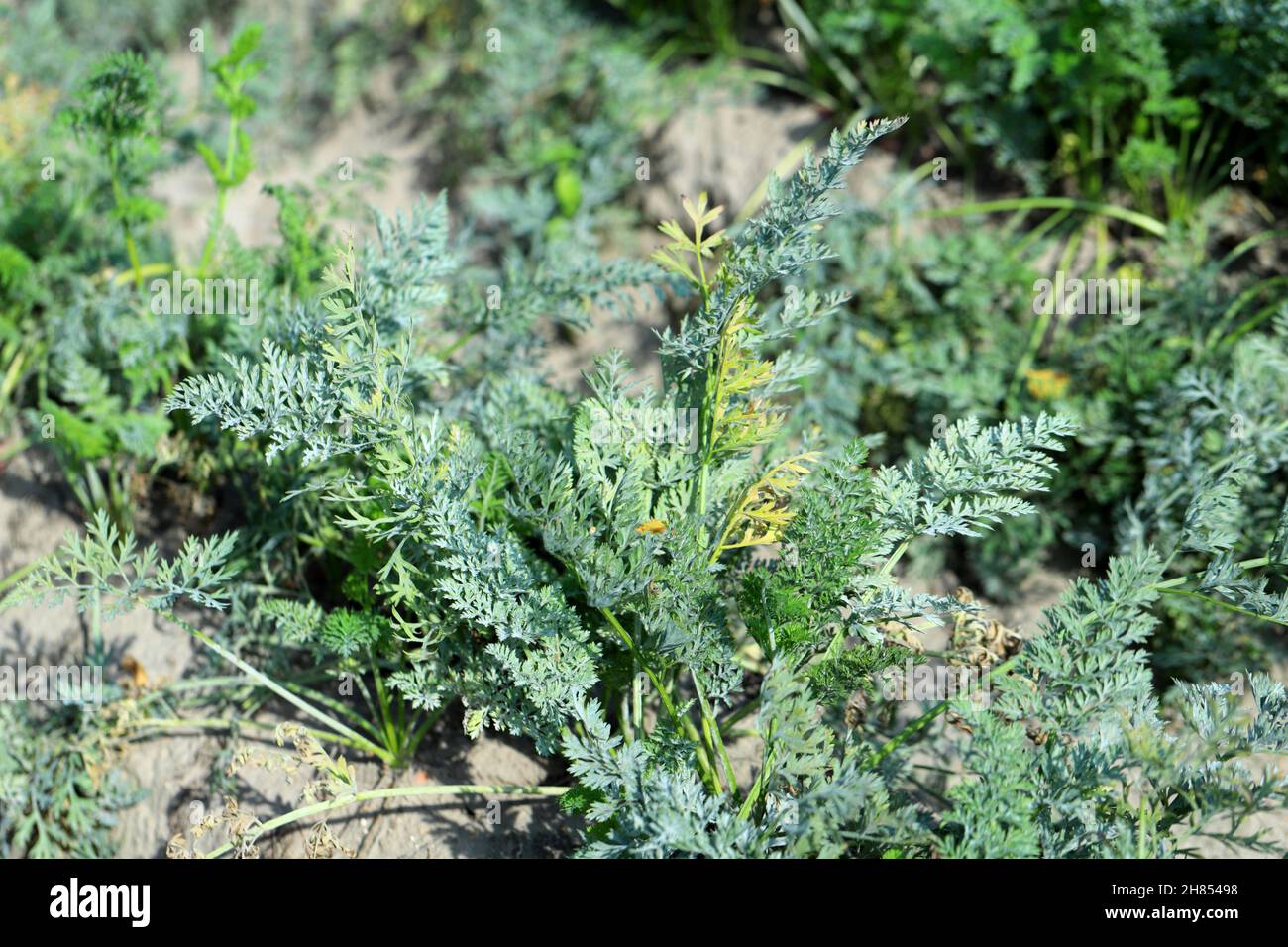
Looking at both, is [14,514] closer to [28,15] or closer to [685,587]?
[685,587]

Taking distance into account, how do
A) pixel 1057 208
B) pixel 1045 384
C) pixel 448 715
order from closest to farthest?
pixel 448 715 → pixel 1045 384 → pixel 1057 208

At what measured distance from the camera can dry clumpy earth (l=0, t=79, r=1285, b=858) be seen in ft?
9.53

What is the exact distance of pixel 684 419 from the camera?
2.86 meters

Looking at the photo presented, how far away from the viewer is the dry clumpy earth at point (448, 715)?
9.53 ft

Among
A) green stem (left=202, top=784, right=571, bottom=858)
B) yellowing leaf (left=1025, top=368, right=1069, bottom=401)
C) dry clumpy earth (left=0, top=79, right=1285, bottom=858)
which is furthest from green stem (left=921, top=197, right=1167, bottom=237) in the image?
green stem (left=202, top=784, right=571, bottom=858)

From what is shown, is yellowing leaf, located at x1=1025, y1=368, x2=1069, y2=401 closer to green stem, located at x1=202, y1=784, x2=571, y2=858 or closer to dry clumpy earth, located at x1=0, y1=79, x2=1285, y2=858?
dry clumpy earth, located at x1=0, y1=79, x2=1285, y2=858

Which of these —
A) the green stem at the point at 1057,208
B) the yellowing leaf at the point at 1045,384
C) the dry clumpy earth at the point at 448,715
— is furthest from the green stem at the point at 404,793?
the green stem at the point at 1057,208

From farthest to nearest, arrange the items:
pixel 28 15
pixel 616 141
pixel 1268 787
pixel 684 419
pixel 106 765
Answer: pixel 28 15 → pixel 616 141 → pixel 106 765 → pixel 684 419 → pixel 1268 787

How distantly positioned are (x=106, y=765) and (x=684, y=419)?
185 cm

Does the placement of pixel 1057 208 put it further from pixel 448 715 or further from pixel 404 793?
pixel 404 793

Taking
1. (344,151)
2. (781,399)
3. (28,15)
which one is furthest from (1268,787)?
(28,15)

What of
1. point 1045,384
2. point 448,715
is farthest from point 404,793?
point 1045,384

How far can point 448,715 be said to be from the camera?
3166mm

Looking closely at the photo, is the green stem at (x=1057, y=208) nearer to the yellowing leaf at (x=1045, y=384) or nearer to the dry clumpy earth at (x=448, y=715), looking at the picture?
the dry clumpy earth at (x=448, y=715)
